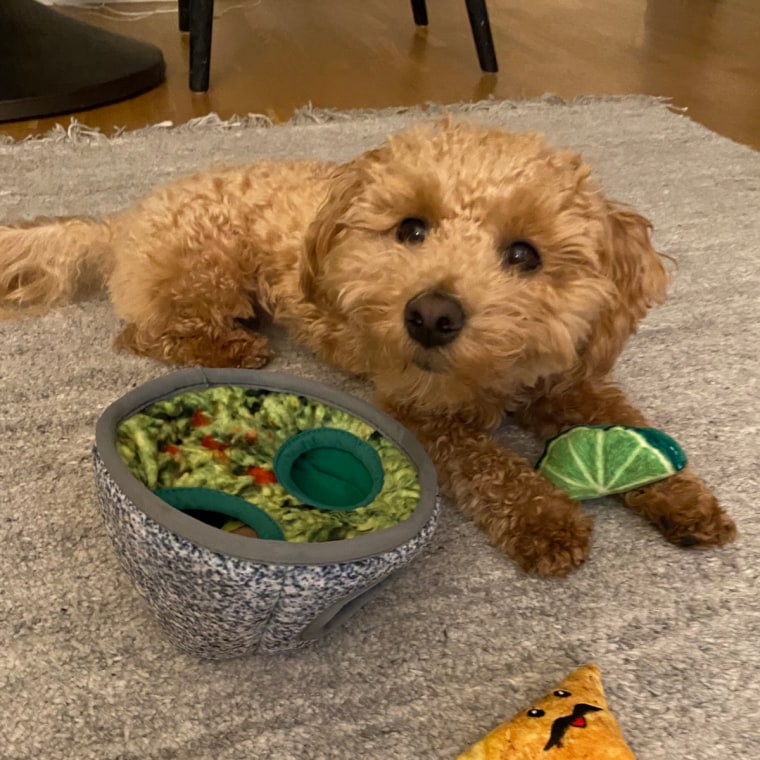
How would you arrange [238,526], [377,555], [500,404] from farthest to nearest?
[500,404] → [238,526] → [377,555]

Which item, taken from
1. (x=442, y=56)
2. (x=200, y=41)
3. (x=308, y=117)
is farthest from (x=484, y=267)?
(x=442, y=56)

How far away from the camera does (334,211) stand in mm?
1076

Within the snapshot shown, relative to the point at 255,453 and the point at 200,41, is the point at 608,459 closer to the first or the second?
the point at 255,453

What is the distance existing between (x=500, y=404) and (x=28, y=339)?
80 centimetres

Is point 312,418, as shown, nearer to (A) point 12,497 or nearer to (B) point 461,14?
(A) point 12,497

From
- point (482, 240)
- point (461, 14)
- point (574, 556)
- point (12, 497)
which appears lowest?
point (461, 14)

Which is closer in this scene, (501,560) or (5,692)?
(5,692)

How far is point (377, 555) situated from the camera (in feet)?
2.41

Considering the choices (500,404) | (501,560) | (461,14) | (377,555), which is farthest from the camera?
(461,14)

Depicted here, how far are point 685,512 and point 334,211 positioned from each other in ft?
1.92

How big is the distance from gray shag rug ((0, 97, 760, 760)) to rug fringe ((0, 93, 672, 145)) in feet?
3.20

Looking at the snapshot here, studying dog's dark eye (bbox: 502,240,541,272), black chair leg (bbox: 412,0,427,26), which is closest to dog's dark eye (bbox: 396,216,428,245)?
dog's dark eye (bbox: 502,240,541,272)

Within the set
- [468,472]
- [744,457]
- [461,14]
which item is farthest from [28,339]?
[461,14]

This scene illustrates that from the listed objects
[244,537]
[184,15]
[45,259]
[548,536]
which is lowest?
[184,15]
